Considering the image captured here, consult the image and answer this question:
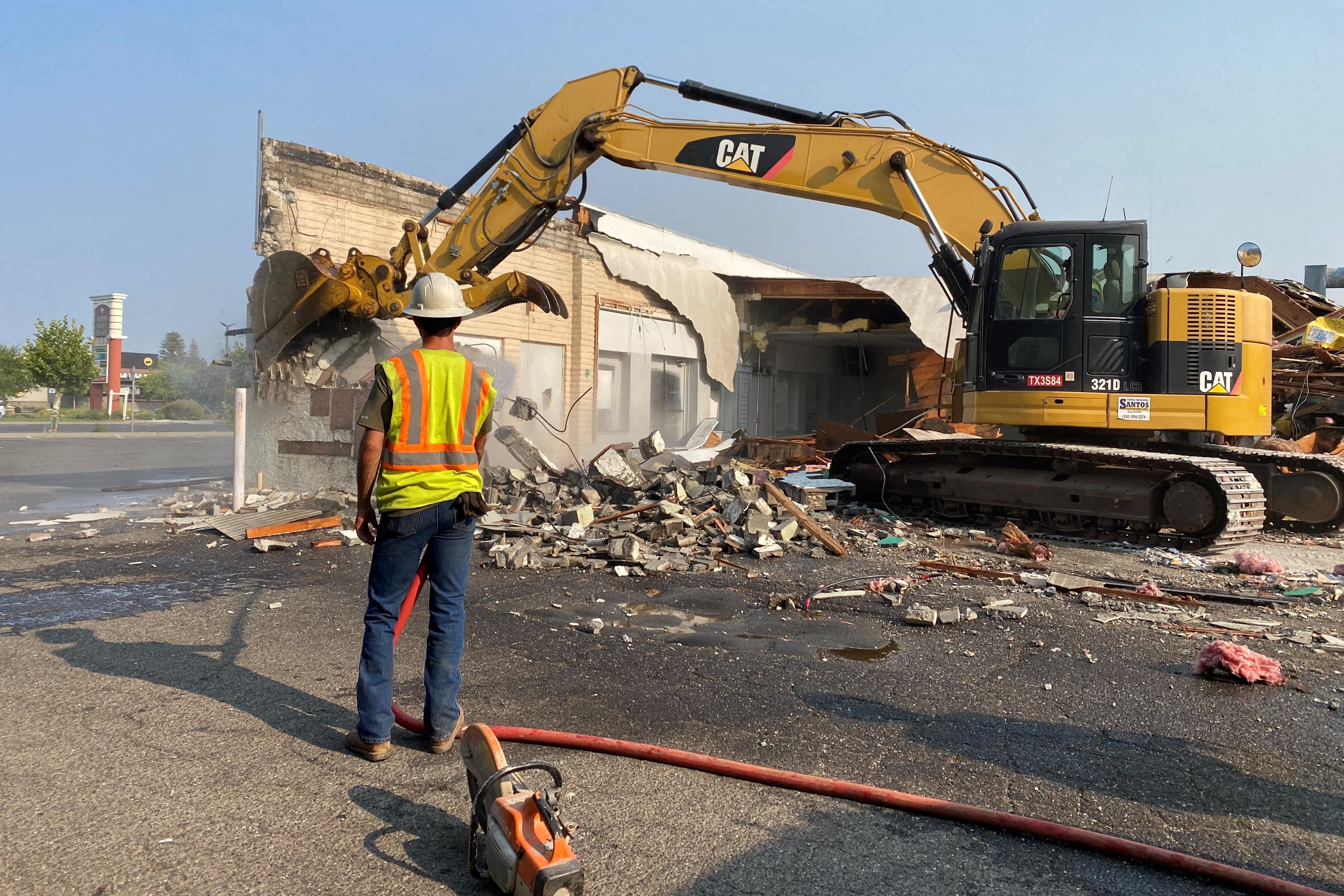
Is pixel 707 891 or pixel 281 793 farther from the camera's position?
pixel 281 793

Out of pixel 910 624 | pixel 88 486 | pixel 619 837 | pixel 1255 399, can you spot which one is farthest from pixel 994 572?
pixel 88 486

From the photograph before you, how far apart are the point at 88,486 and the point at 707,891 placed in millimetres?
14195

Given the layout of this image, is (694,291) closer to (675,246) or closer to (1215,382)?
(675,246)

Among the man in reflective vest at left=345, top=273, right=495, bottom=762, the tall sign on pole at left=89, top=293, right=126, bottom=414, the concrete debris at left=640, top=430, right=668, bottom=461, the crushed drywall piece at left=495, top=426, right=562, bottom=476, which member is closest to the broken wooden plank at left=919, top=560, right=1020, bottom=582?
the man in reflective vest at left=345, top=273, right=495, bottom=762

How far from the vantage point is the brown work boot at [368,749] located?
332cm

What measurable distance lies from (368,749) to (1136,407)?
789 cm

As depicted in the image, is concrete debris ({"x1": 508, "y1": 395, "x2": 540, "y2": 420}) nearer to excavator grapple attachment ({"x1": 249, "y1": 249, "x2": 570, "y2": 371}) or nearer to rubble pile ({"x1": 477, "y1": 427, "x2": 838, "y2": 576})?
rubble pile ({"x1": 477, "y1": 427, "x2": 838, "y2": 576})

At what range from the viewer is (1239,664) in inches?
182

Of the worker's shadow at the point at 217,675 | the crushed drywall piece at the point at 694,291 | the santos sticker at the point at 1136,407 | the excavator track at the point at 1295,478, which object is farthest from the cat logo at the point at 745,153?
the crushed drywall piece at the point at 694,291

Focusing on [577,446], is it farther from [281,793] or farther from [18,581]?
[281,793]

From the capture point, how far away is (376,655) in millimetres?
3389

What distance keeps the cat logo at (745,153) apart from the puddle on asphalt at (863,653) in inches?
224

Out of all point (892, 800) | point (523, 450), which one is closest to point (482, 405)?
point (892, 800)

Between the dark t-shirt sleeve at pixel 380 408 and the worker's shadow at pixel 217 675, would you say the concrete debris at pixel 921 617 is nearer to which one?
the worker's shadow at pixel 217 675
